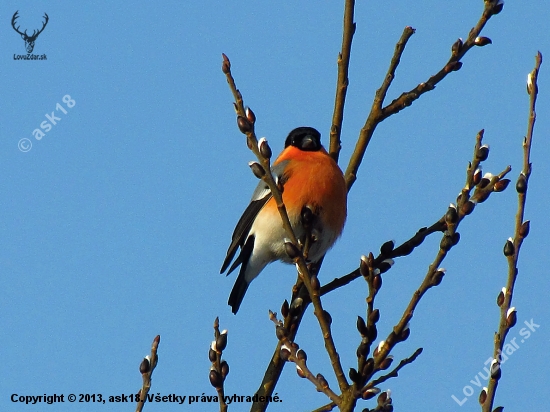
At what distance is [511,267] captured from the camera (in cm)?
274

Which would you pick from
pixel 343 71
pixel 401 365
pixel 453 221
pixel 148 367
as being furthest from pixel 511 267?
pixel 343 71

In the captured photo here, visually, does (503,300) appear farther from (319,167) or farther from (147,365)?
(319,167)

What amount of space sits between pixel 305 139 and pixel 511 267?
3753 millimetres

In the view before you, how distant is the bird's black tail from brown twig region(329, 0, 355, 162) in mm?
1561

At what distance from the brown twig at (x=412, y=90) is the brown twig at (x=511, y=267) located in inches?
40.9

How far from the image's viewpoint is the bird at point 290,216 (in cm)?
543

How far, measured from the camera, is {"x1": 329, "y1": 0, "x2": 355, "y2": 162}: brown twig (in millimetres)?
4160

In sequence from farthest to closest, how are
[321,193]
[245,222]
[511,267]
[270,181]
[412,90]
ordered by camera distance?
[245,222] → [321,193] → [412,90] → [270,181] → [511,267]

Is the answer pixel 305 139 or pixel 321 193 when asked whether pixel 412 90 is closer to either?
pixel 321 193

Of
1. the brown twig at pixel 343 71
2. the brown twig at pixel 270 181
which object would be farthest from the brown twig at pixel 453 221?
the brown twig at pixel 343 71

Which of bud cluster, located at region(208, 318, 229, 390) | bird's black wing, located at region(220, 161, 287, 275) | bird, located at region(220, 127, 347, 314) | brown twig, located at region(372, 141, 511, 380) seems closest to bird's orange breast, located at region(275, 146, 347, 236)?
bird, located at region(220, 127, 347, 314)

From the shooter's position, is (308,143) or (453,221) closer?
(453,221)

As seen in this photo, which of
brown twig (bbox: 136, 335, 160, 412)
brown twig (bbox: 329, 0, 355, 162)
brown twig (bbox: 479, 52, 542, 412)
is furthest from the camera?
Answer: brown twig (bbox: 329, 0, 355, 162)

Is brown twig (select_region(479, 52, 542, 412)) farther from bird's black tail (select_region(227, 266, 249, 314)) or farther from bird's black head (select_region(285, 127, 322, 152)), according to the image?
bird's black head (select_region(285, 127, 322, 152))
